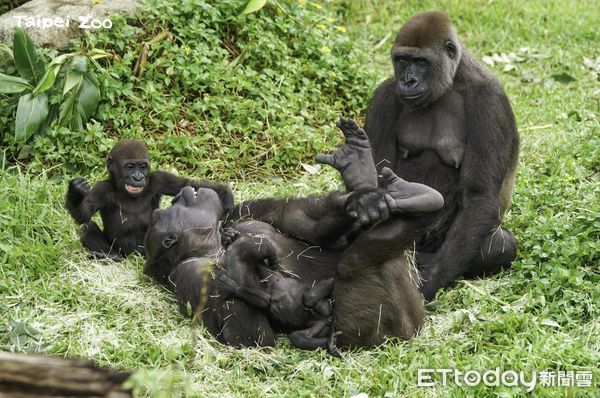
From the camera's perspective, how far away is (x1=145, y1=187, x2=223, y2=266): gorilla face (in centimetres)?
472

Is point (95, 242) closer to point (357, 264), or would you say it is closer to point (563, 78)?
point (357, 264)

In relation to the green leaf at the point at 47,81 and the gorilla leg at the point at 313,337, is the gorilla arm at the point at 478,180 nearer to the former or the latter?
the gorilla leg at the point at 313,337

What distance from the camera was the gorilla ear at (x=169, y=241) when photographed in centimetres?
471

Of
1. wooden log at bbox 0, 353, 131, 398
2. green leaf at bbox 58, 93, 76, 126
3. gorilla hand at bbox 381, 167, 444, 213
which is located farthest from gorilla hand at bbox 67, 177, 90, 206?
wooden log at bbox 0, 353, 131, 398

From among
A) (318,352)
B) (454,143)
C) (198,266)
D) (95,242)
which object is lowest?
(95,242)

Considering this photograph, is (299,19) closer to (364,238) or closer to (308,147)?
(308,147)

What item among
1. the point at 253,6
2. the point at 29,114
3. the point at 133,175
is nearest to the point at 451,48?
the point at 133,175

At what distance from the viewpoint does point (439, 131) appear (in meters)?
5.29

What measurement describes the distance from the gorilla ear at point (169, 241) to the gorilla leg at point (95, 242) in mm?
904

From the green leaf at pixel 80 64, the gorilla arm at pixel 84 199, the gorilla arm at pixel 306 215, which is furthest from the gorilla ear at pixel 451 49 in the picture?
the green leaf at pixel 80 64

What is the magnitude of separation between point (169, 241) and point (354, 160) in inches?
42.5

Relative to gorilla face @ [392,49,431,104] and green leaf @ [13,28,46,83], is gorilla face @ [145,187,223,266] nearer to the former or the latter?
gorilla face @ [392,49,431,104]

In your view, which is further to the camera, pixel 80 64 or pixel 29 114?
pixel 80 64

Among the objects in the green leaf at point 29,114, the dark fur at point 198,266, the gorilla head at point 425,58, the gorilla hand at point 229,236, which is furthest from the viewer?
Answer: the green leaf at point 29,114
